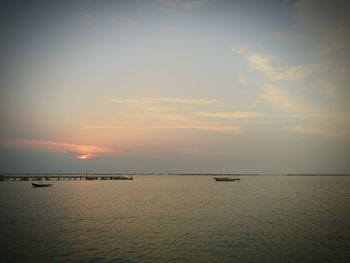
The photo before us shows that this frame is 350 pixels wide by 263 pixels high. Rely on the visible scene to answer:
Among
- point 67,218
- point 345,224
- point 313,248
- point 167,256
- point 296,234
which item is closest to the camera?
point 167,256

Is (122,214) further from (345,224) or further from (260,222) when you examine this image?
(345,224)

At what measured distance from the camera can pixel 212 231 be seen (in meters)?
30.7

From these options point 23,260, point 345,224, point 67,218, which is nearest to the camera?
point 23,260

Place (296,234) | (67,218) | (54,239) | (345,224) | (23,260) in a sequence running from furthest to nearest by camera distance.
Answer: (67,218), (345,224), (296,234), (54,239), (23,260)

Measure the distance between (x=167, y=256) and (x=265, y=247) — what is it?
27.5ft

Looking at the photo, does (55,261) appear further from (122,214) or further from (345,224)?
(345,224)

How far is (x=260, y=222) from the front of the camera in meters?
36.3

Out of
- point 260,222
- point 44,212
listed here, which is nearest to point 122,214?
point 44,212

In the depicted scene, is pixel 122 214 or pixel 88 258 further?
pixel 122 214

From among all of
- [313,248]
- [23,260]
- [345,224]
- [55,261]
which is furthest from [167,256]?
[345,224]

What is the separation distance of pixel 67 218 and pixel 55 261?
64.4 ft

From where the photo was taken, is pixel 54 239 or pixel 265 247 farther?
pixel 54 239

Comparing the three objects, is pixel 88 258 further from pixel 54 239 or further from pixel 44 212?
pixel 44 212

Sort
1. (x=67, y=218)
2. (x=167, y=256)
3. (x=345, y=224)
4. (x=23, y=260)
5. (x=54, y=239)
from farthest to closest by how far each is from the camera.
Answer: (x=67, y=218) < (x=345, y=224) < (x=54, y=239) < (x=167, y=256) < (x=23, y=260)
